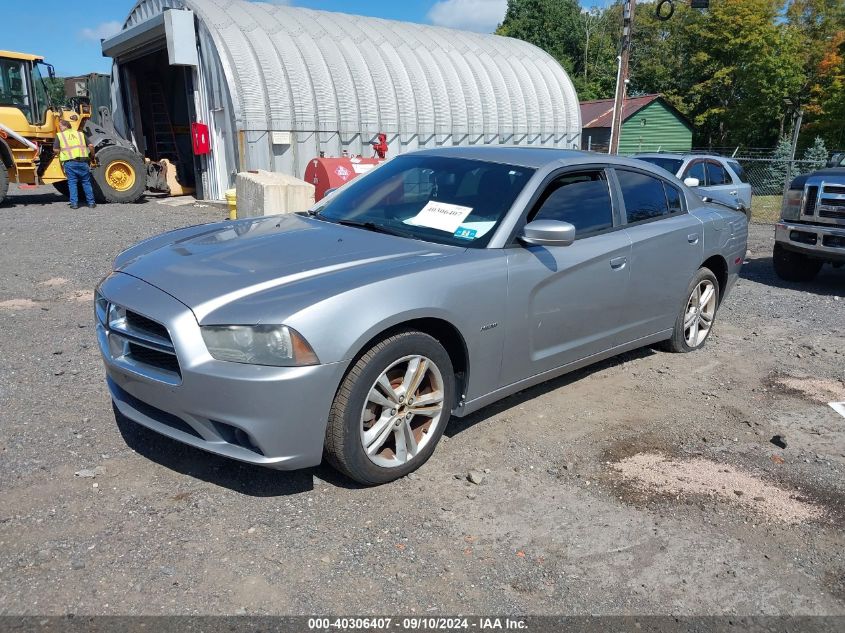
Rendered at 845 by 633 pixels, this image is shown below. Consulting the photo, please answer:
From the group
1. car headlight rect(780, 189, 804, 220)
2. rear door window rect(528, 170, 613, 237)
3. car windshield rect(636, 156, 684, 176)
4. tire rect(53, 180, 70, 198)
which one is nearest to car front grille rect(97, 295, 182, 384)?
rear door window rect(528, 170, 613, 237)

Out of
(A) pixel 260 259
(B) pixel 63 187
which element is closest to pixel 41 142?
(B) pixel 63 187

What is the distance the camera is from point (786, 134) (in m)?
39.3

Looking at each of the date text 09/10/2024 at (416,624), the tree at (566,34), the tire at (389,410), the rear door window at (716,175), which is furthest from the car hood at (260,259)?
the tree at (566,34)

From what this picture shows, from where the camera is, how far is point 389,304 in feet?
10.9

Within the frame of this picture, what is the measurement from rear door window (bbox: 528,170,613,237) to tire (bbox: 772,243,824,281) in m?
5.49

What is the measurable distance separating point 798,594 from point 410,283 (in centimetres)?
218

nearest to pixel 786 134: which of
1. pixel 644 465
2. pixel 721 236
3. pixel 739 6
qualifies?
pixel 739 6

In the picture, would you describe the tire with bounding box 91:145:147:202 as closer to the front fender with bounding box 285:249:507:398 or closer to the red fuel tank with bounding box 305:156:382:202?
the red fuel tank with bounding box 305:156:382:202

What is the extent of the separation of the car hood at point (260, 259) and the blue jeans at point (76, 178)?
1310 cm

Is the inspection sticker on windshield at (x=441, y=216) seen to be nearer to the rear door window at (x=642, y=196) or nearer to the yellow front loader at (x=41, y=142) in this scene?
the rear door window at (x=642, y=196)

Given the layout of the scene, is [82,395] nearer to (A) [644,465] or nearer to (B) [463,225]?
(B) [463,225]

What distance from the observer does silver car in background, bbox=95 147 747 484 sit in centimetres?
307

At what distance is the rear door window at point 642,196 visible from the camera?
499cm

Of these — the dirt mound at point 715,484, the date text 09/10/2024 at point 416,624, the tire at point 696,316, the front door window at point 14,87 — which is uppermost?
the front door window at point 14,87
